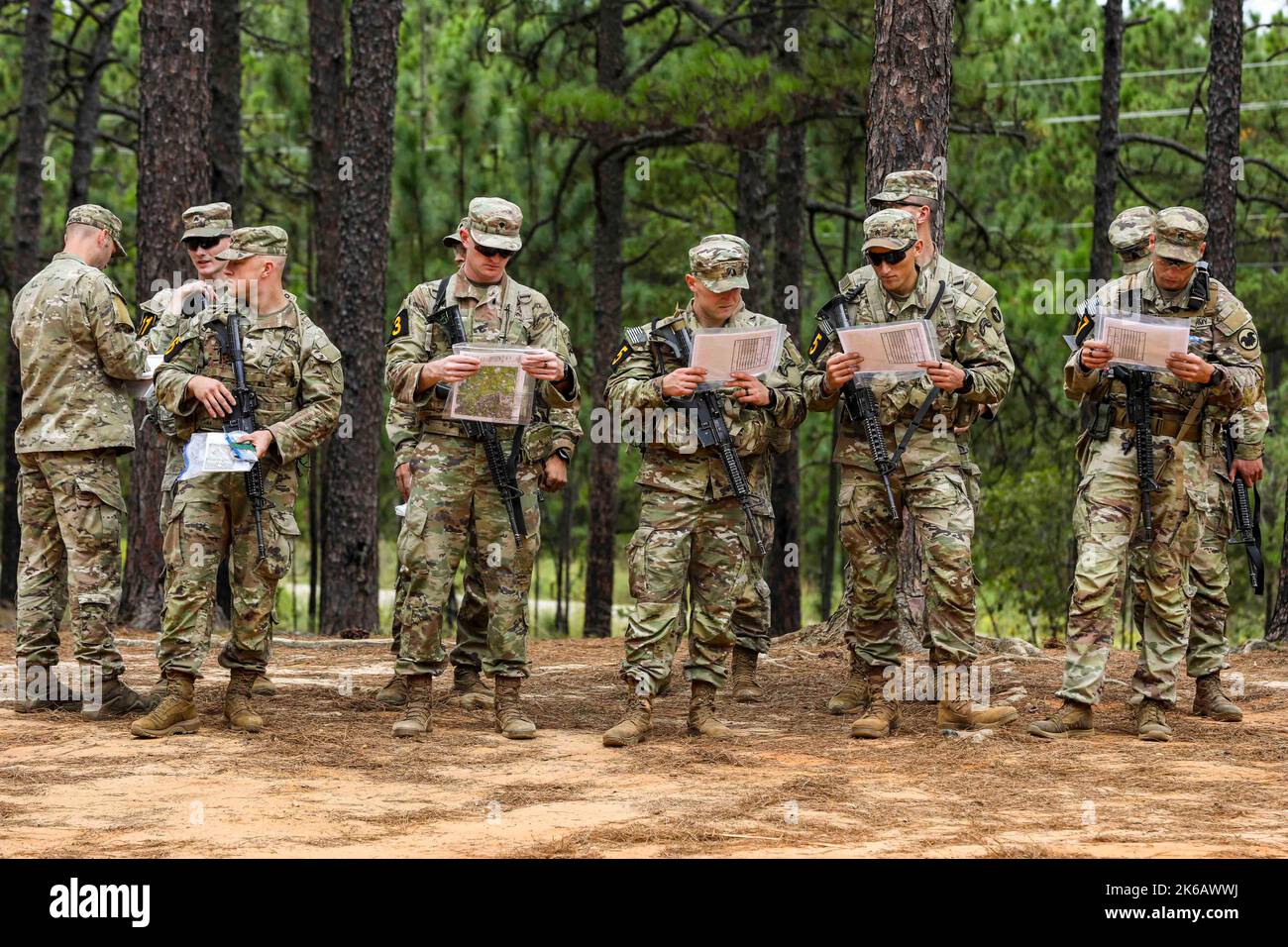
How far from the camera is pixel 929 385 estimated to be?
768cm

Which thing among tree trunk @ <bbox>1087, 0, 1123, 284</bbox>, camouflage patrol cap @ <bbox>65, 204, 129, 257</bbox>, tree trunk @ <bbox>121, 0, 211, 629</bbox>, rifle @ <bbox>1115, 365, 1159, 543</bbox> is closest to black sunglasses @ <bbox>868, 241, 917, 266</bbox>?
rifle @ <bbox>1115, 365, 1159, 543</bbox>

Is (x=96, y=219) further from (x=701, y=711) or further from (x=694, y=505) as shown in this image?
(x=701, y=711)

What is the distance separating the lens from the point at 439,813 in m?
6.05

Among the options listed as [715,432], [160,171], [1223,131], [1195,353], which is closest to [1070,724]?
[1195,353]

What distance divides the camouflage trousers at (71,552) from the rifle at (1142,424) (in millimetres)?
5119

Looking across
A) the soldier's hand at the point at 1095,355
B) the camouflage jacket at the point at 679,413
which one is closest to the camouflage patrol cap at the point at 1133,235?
the soldier's hand at the point at 1095,355

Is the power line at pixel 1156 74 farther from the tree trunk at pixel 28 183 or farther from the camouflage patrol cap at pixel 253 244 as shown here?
the camouflage patrol cap at pixel 253 244

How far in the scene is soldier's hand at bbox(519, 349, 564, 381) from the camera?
7.48m

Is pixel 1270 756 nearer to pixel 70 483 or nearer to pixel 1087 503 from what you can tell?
pixel 1087 503

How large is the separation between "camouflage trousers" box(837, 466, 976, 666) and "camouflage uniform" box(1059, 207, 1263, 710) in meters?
0.57

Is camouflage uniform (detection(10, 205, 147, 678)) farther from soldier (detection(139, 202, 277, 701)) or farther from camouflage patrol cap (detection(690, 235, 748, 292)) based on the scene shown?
camouflage patrol cap (detection(690, 235, 748, 292))

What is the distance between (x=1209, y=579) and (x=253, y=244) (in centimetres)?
511

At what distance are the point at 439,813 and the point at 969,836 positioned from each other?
1.99m
